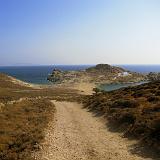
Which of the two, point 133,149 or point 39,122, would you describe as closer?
point 133,149

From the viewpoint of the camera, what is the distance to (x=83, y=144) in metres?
22.5

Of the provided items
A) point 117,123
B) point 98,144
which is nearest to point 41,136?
point 98,144

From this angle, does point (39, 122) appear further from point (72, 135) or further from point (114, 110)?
point (114, 110)

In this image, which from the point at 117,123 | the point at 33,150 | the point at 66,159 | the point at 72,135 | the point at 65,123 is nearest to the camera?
the point at 66,159

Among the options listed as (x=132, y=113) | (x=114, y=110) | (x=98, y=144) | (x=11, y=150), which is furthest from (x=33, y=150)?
(x=114, y=110)

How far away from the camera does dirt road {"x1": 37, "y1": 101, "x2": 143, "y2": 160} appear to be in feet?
63.7

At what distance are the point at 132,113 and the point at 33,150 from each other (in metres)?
13.2

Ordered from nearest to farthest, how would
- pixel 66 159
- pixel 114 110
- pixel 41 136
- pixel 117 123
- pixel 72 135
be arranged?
pixel 66 159 < pixel 41 136 < pixel 72 135 < pixel 117 123 < pixel 114 110

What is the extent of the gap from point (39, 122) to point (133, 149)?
520 inches

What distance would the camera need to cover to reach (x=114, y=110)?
122 ft

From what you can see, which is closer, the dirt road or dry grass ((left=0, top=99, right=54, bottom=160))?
the dirt road

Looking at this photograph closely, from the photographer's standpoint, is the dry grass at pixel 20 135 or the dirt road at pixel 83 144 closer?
the dirt road at pixel 83 144

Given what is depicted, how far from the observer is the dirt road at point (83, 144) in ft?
63.7

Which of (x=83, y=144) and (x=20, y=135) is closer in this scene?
(x=83, y=144)
